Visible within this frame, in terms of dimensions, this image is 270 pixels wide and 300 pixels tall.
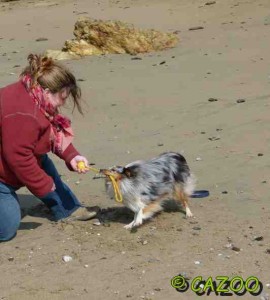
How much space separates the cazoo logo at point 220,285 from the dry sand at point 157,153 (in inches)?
2.0

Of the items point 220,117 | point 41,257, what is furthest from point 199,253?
point 220,117

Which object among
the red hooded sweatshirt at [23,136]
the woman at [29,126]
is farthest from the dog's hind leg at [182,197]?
the red hooded sweatshirt at [23,136]

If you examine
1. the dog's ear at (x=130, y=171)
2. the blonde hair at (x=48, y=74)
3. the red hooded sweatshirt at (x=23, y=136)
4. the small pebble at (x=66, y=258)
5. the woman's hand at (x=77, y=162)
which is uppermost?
the blonde hair at (x=48, y=74)

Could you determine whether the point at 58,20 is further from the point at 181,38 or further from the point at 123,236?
the point at 123,236

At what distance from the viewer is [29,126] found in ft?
15.6

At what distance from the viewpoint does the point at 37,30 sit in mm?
15828

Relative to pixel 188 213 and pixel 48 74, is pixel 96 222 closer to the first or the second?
pixel 188 213

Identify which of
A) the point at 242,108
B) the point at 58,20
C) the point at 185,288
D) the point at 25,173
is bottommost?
the point at 58,20

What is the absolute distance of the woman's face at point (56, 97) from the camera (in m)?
4.85

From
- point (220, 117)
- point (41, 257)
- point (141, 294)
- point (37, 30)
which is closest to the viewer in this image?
point (141, 294)

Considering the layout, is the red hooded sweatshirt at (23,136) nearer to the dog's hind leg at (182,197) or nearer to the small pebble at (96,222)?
the small pebble at (96,222)

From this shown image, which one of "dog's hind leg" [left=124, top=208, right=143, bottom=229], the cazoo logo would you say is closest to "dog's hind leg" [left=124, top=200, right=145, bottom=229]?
"dog's hind leg" [left=124, top=208, right=143, bottom=229]

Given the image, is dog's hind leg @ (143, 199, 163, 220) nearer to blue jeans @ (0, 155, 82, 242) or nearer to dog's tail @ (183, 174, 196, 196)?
dog's tail @ (183, 174, 196, 196)

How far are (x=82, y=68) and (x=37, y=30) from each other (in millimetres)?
5296
